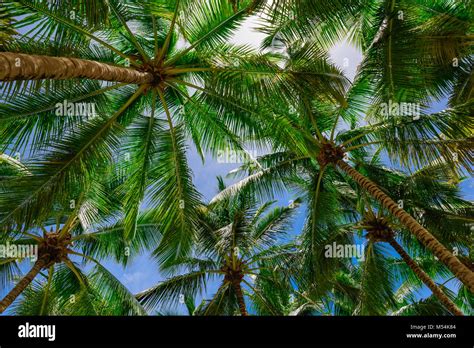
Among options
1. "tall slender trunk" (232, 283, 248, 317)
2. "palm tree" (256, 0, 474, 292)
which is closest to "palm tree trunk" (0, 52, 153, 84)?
"palm tree" (256, 0, 474, 292)

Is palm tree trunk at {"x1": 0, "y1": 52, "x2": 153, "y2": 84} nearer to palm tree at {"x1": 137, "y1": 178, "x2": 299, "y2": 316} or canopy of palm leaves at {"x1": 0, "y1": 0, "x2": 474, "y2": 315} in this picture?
canopy of palm leaves at {"x1": 0, "y1": 0, "x2": 474, "y2": 315}

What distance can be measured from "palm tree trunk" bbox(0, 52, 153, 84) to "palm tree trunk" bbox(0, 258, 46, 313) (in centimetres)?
447

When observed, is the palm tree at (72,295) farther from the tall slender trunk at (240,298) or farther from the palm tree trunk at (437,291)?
the palm tree trunk at (437,291)

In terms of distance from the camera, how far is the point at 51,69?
163 inches

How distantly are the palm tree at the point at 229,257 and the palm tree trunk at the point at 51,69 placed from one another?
520 cm

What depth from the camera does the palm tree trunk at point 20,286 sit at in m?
6.82

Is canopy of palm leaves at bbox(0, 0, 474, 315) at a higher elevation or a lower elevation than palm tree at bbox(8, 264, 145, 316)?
higher

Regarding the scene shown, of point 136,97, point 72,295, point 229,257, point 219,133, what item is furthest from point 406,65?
point 72,295

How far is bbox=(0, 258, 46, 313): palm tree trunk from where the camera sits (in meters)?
6.82

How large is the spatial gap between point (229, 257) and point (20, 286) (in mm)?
5423

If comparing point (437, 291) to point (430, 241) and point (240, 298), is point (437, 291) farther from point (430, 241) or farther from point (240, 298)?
point (240, 298)
